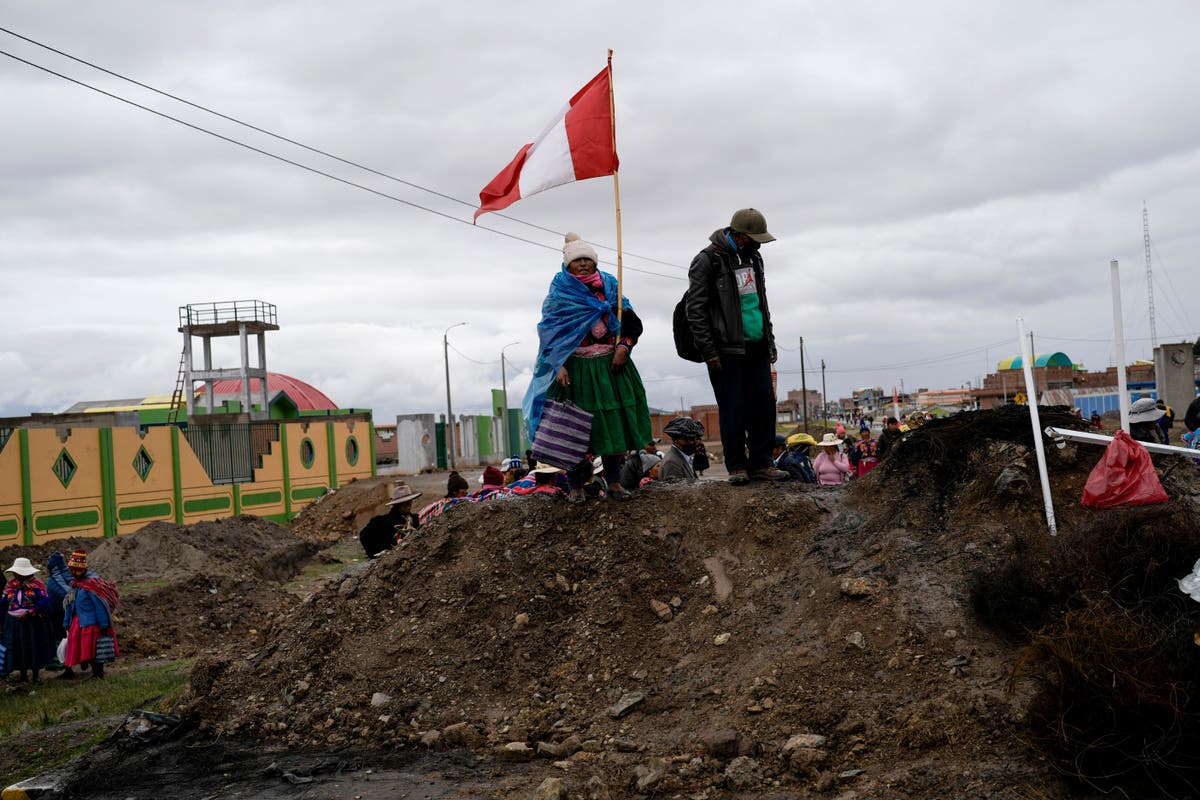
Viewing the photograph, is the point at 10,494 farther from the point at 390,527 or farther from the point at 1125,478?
the point at 1125,478

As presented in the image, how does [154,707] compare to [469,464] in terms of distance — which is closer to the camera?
[154,707]

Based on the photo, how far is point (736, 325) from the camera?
6.66 metres

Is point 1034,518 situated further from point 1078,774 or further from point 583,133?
point 583,133

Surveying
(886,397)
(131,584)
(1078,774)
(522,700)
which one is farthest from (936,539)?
(886,397)

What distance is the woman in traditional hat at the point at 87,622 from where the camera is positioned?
32.1ft

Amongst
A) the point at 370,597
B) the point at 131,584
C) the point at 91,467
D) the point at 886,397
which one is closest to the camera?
the point at 370,597

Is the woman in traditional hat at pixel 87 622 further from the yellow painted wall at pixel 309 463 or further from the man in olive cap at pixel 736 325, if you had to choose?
the yellow painted wall at pixel 309 463

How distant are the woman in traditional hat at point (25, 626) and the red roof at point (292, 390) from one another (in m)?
42.8

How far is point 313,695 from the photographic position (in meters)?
5.95

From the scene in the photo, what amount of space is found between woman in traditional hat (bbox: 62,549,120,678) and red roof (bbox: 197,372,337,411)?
141 ft

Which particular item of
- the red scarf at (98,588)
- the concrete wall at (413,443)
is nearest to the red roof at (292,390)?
the concrete wall at (413,443)

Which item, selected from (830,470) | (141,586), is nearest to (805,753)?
(830,470)

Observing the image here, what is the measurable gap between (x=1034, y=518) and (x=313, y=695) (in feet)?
13.8

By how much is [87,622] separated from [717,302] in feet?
23.6
